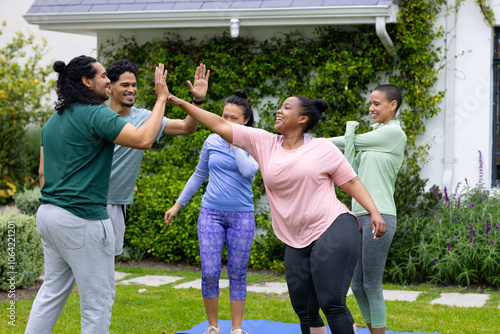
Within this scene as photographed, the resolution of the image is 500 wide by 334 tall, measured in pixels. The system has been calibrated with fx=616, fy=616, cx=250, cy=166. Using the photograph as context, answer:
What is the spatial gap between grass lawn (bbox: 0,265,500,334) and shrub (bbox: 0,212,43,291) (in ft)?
1.12

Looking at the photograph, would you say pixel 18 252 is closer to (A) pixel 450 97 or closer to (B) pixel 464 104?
(A) pixel 450 97

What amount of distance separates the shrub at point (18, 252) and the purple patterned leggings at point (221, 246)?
2.19 meters

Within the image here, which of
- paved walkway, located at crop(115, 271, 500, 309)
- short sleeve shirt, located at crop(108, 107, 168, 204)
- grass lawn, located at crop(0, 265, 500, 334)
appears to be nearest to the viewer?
short sleeve shirt, located at crop(108, 107, 168, 204)

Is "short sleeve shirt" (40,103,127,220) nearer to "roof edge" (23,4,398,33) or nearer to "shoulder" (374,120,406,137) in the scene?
"shoulder" (374,120,406,137)

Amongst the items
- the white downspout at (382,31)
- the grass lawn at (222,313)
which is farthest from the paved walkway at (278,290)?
the white downspout at (382,31)

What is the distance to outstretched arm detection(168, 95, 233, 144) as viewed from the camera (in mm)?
3408

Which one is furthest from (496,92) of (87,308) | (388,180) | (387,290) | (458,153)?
(87,308)

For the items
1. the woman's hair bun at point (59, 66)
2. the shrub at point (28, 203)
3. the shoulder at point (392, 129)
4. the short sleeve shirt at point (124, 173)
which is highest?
the woman's hair bun at point (59, 66)

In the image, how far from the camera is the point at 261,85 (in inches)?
312

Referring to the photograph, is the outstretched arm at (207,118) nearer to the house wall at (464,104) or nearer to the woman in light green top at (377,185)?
the woman in light green top at (377,185)

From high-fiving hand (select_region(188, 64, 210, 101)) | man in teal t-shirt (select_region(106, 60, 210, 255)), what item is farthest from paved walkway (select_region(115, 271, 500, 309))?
high-fiving hand (select_region(188, 64, 210, 101))

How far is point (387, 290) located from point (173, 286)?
7.56ft

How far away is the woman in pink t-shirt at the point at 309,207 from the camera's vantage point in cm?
349

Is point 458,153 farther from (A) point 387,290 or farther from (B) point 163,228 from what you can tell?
(B) point 163,228
